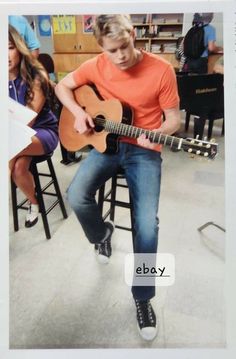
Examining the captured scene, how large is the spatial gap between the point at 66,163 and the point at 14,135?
0.39 feet

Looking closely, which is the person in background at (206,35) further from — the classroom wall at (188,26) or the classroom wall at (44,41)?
the classroom wall at (44,41)

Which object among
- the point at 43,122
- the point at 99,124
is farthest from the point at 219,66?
the point at 43,122

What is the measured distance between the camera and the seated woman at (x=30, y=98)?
1.81ft

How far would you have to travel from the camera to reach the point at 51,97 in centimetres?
58

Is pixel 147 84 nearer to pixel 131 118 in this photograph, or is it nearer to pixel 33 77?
pixel 131 118

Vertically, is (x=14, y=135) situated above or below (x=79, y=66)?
below

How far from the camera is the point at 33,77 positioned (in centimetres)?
57

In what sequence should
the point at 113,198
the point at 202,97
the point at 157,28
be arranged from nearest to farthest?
the point at 157,28 → the point at 113,198 → the point at 202,97

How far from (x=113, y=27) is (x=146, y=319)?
61cm

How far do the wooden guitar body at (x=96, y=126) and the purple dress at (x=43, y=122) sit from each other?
2cm

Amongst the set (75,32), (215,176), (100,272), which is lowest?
(100,272)

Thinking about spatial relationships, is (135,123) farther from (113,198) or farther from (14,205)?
(14,205)

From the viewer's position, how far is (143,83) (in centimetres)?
57

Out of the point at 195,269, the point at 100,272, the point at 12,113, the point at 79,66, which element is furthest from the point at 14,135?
the point at 195,269
